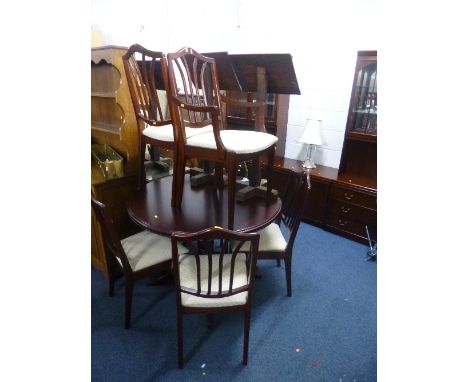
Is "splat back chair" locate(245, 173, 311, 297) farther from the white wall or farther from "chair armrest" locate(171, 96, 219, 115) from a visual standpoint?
the white wall

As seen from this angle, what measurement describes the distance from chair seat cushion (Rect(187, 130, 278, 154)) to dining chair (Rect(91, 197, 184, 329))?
579 millimetres

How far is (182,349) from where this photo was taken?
1.38 m

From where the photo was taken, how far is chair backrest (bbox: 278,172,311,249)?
1638 millimetres

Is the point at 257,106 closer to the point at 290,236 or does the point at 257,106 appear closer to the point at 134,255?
the point at 290,236

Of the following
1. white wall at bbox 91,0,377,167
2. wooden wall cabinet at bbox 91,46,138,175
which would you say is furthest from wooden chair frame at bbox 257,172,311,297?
white wall at bbox 91,0,377,167

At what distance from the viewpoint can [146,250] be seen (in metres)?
1.62

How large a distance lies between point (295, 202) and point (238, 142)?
63cm

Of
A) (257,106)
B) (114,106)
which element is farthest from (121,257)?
(257,106)

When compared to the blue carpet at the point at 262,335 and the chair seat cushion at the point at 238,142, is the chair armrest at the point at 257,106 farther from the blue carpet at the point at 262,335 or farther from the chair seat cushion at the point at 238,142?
the blue carpet at the point at 262,335

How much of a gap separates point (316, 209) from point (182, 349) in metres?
1.80

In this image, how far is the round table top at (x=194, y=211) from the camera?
1390 mm

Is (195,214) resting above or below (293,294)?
above
